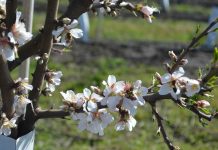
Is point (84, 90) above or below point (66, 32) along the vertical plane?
below

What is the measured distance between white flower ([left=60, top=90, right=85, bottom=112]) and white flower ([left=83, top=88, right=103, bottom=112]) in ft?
0.07

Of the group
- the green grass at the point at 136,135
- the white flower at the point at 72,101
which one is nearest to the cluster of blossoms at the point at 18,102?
the white flower at the point at 72,101

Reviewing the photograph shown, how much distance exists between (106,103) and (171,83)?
206mm

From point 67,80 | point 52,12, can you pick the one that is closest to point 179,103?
point 52,12

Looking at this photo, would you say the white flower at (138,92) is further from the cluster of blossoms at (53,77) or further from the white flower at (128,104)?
the cluster of blossoms at (53,77)

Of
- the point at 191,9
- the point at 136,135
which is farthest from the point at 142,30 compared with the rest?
the point at 136,135

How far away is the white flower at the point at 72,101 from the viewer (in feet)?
6.08

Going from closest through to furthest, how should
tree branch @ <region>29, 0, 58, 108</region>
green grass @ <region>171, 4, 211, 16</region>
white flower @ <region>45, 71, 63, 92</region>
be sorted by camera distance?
tree branch @ <region>29, 0, 58, 108</region>, white flower @ <region>45, 71, 63, 92</region>, green grass @ <region>171, 4, 211, 16</region>

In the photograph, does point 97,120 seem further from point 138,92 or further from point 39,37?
point 39,37

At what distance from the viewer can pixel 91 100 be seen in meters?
1.84

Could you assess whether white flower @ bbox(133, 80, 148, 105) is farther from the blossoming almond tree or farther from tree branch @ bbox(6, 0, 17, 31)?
tree branch @ bbox(6, 0, 17, 31)

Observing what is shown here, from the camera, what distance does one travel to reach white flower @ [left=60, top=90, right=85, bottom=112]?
185 cm

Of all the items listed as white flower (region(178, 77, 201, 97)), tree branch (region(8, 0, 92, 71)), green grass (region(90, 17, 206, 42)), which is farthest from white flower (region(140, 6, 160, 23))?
green grass (region(90, 17, 206, 42))

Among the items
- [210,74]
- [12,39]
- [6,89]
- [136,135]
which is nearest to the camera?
[12,39]
